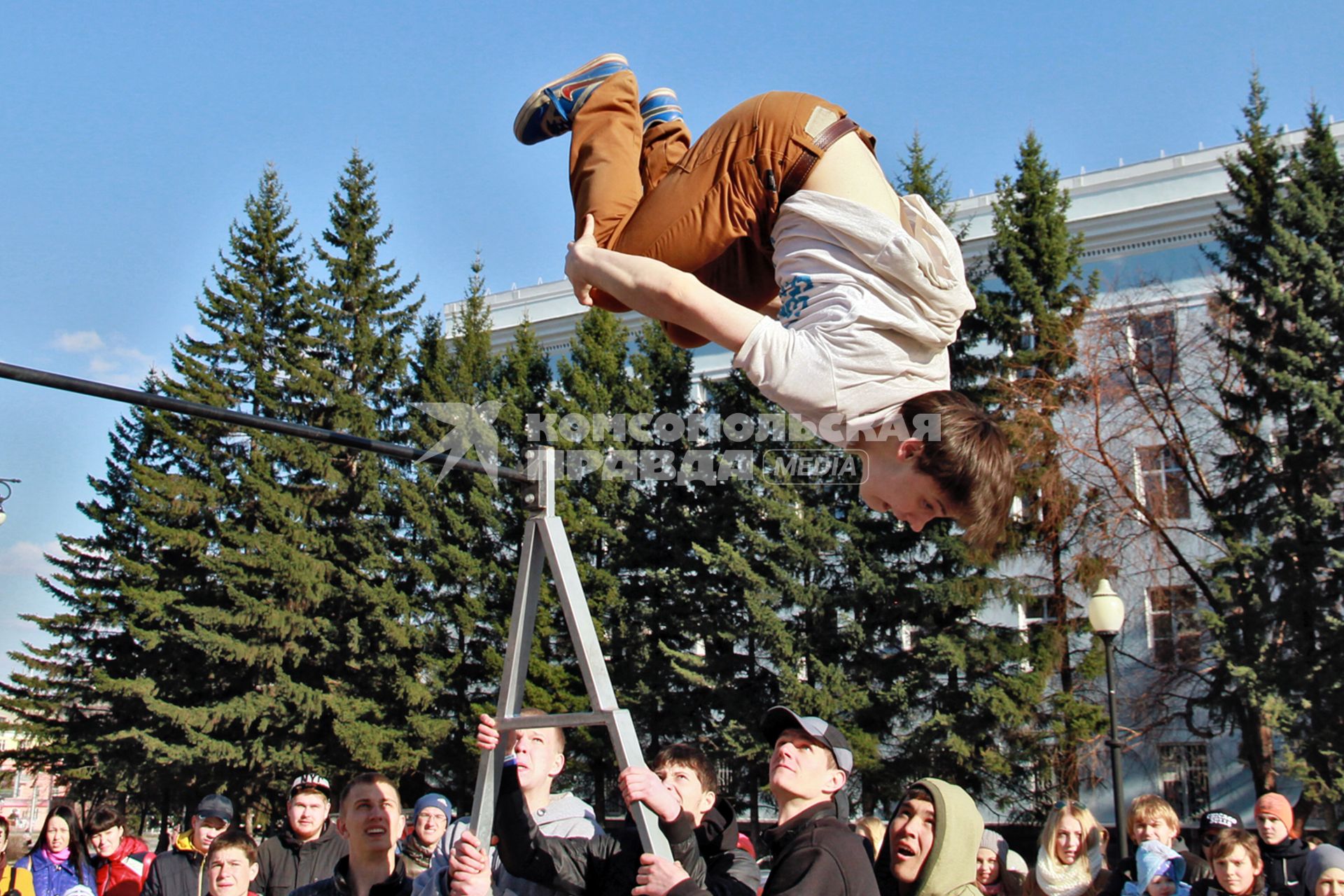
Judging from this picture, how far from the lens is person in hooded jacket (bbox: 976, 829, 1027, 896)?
668 cm

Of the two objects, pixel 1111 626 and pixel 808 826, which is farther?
pixel 1111 626

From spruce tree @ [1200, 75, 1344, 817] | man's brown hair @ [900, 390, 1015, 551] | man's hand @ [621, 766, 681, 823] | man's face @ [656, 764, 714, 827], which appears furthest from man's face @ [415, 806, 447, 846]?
spruce tree @ [1200, 75, 1344, 817]

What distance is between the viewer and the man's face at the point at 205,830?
7.20m

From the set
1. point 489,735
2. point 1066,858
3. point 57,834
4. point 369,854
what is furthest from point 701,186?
point 57,834

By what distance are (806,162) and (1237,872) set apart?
160 inches

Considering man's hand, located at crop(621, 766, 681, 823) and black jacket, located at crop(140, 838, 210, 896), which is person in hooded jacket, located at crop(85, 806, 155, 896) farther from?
man's hand, located at crop(621, 766, 681, 823)

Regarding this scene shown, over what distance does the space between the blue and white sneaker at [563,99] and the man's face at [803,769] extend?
7.92 feet

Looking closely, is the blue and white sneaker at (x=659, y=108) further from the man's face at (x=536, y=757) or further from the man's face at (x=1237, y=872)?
the man's face at (x=1237, y=872)

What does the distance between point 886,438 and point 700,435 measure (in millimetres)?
21652

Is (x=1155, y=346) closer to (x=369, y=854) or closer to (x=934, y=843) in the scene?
(x=934, y=843)

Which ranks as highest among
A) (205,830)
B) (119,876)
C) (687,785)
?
(687,785)

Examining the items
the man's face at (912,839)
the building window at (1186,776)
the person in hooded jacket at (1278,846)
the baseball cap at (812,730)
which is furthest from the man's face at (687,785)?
the building window at (1186,776)

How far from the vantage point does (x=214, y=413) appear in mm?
4312

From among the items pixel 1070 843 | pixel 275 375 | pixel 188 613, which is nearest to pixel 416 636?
pixel 188 613
